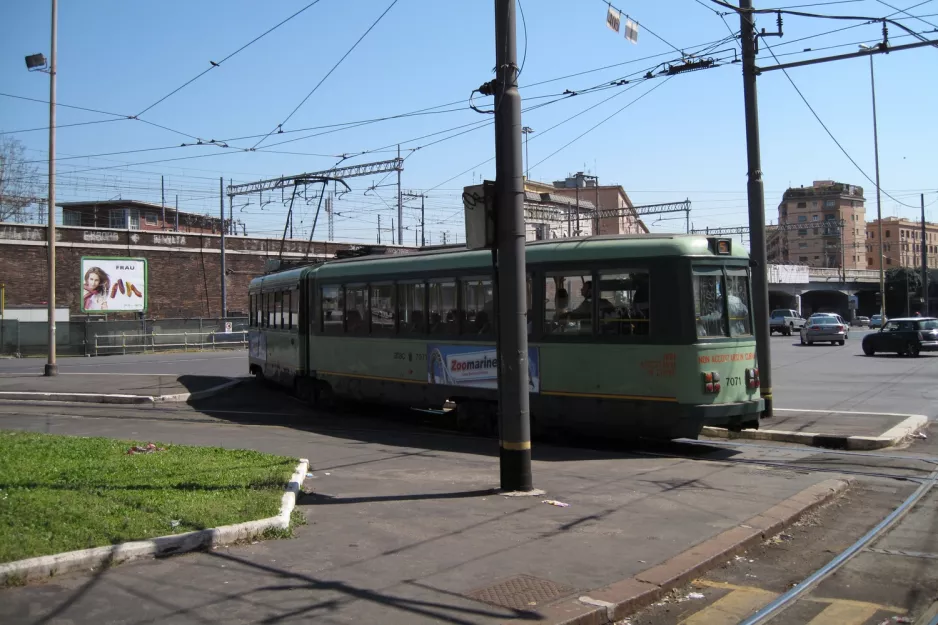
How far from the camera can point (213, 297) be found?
5675 centimetres

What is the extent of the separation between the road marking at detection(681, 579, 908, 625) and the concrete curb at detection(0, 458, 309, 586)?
3.51 metres

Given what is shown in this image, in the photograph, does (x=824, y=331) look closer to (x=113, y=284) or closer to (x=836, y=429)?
(x=836, y=429)

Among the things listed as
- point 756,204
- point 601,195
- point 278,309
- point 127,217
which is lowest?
point 278,309

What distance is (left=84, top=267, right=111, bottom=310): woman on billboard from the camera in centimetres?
4519

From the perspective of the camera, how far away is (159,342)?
42906mm

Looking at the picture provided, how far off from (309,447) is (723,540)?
279 inches

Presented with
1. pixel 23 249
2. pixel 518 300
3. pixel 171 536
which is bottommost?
pixel 171 536

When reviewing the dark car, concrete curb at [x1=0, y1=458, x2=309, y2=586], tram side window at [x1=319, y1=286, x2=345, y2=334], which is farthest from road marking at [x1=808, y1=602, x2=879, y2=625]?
the dark car

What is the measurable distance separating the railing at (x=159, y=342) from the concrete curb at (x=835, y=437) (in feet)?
111

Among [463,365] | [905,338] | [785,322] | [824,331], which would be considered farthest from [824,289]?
[463,365]

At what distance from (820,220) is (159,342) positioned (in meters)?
105

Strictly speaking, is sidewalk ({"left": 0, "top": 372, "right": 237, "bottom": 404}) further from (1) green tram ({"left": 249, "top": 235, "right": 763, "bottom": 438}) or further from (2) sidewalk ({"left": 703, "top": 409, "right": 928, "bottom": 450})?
(2) sidewalk ({"left": 703, "top": 409, "right": 928, "bottom": 450})

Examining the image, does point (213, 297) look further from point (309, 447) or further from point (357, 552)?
point (357, 552)

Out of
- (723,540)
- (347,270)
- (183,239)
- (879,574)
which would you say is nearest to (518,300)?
(723,540)
